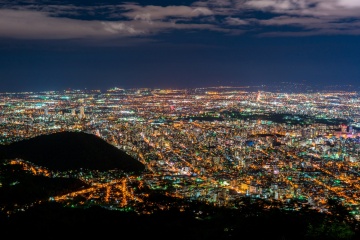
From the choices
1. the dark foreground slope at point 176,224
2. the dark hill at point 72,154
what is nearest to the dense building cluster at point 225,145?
the dark hill at point 72,154

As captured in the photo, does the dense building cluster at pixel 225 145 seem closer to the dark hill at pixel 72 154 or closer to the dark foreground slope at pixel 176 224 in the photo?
the dark hill at pixel 72 154

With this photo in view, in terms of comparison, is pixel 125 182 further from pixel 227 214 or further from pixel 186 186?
pixel 227 214

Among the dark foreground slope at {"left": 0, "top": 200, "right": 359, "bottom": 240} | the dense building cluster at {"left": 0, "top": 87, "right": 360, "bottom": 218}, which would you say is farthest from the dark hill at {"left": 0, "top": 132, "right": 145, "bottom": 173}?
the dark foreground slope at {"left": 0, "top": 200, "right": 359, "bottom": 240}

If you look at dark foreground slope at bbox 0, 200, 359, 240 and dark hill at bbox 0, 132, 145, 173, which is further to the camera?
dark hill at bbox 0, 132, 145, 173

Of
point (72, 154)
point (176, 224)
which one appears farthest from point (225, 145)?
point (176, 224)

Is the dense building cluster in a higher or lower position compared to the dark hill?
lower

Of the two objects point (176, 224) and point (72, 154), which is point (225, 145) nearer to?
point (72, 154)

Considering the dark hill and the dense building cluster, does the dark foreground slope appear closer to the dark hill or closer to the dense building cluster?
the dense building cluster

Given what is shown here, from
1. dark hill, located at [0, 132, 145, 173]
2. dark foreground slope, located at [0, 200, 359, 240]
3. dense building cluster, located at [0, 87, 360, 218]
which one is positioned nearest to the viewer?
dark foreground slope, located at [0, 200, 359, 240]

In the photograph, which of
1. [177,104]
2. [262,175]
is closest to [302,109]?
[177,104]
